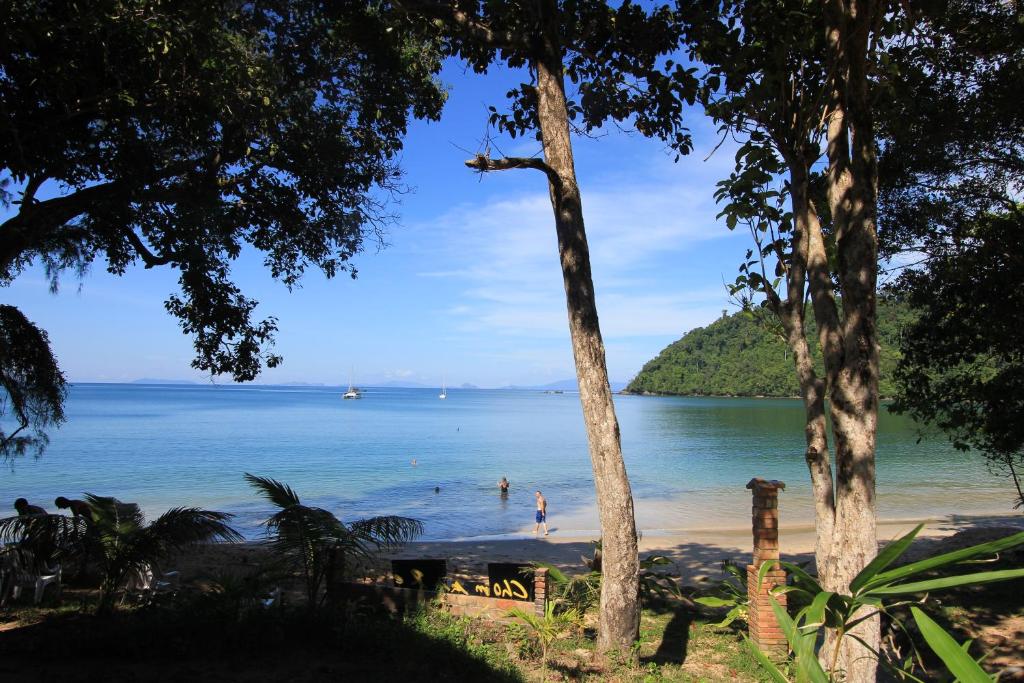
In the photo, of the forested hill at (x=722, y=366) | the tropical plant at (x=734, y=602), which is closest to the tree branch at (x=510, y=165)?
the tropical plant at (x=734, y=602)

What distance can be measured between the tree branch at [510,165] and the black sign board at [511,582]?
3.68 metres

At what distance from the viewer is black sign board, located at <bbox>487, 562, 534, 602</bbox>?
6.31m

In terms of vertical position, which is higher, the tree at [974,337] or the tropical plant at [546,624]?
the tree at [974,337]

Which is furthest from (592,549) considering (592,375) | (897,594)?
(897,594)

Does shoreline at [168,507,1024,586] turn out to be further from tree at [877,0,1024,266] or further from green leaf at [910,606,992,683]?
green leaf at [910,606,992,683]

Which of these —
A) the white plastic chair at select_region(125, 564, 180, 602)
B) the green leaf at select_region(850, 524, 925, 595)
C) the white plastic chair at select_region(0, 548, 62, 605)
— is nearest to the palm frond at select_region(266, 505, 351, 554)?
the white plastic chair at select_region(125, 564, 180, 602)

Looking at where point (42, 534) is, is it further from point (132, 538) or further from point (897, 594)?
point (897, 594)

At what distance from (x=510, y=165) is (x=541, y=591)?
383cm

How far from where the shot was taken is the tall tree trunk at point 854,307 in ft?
13.6

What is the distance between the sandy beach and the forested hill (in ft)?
299

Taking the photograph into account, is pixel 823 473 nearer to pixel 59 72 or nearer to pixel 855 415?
pixel 855 415


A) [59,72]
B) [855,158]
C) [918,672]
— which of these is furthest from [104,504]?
[918,672]

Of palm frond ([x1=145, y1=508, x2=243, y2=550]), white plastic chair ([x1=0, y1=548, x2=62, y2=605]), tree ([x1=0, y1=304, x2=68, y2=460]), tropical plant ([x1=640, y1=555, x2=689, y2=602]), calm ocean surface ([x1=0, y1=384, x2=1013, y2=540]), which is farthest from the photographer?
calm ocean surface ([x1=0, y1=384, x2=1013, y2=540])

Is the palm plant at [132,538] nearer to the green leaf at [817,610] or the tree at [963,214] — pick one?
the green leaf at [817,610]
